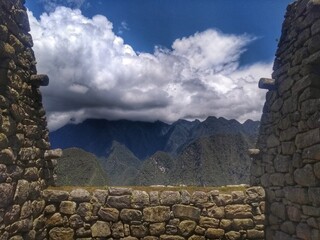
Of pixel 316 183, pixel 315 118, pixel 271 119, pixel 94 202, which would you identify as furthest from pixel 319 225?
pixel 94 202

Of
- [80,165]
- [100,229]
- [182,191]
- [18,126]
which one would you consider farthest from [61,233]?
[80,165]

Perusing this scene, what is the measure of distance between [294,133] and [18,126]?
210 inches

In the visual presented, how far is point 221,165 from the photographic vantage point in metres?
143

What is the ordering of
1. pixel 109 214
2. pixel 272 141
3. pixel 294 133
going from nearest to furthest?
pixel 294 133, pixel 109 214, pixel 272 141

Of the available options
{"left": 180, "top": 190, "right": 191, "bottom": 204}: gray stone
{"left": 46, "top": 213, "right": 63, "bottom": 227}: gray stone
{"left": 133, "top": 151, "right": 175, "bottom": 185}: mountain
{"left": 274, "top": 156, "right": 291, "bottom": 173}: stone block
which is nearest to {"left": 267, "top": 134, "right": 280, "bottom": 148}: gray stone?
{"left": 274, "top": 156, "right": 291, "bottom": 173}: stone block

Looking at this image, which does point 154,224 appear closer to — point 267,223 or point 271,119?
point 267,223

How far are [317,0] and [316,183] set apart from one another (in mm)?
3271

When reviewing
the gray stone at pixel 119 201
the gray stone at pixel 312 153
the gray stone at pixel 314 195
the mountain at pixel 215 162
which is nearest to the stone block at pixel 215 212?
the gray stone at pixel 119 201

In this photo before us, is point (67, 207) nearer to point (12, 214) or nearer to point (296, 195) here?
point (12, 214)

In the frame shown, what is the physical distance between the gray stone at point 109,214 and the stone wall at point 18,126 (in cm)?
139

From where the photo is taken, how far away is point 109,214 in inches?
293

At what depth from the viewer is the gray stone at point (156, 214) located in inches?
294

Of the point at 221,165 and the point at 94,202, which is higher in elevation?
the point at 221,165

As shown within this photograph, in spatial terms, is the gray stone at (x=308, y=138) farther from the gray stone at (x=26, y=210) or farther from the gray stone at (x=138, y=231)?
the gray stone at (x=26, y=210)
